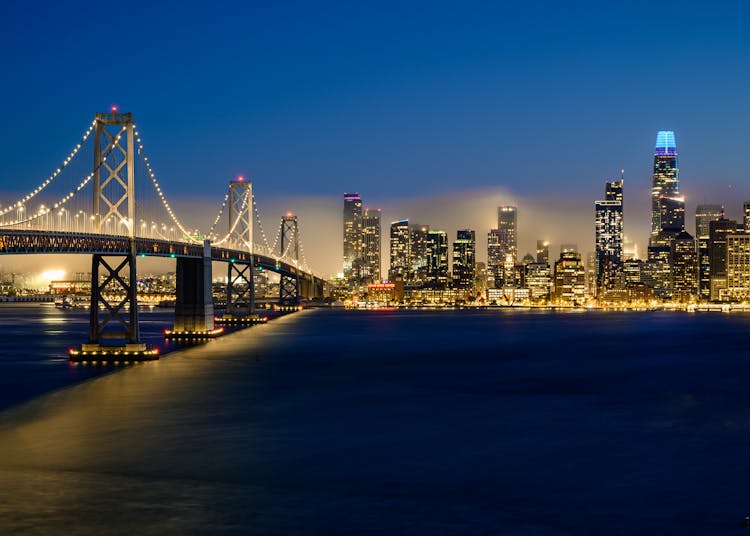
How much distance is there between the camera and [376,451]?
27281mm

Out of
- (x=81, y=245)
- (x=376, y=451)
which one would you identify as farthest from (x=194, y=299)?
(x=376, y=451)

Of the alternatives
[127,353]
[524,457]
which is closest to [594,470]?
[524,457]

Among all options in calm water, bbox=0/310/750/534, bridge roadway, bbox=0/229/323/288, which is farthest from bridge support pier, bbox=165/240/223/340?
calm water, bbox=0/310/750/534

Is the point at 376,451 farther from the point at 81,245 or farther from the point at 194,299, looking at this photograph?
the point at 194,299

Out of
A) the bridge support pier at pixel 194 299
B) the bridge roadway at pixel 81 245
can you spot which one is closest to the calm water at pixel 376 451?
the bridge roadway at pixel 81 245

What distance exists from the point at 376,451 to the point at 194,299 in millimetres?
47376

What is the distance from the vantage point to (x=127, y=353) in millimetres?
50844

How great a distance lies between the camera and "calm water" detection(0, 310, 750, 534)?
778 inches

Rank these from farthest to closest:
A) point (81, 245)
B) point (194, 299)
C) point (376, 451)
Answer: point (194, 299)
point (81, 245)
point (376, 451)

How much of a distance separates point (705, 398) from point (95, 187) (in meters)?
32.6

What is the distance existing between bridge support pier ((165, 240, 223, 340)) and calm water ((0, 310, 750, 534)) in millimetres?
16652

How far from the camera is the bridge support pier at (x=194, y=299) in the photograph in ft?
231

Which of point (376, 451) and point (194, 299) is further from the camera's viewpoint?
point (194, 299)

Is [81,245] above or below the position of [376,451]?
above
